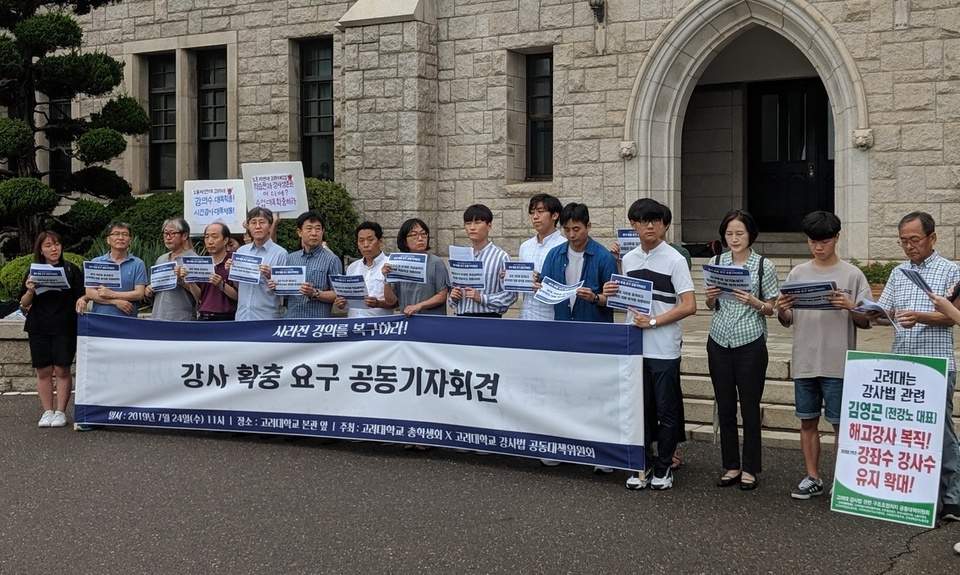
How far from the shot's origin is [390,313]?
30.0ft

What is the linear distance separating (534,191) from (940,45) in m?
5.38

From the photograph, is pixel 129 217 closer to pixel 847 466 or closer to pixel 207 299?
pixel 207 299

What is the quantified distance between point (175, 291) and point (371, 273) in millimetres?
1772

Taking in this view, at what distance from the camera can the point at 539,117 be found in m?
16.2

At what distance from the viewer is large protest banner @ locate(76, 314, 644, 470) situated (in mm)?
7633

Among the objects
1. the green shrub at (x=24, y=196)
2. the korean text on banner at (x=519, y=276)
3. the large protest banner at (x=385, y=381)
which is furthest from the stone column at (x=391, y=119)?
the korean text on banner at (x=519, y=276)

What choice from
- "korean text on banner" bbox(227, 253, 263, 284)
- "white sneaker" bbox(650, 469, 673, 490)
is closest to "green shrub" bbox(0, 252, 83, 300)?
"korean text on banner" bbox(227, 253, 263, 284)

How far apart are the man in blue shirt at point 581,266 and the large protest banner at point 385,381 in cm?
31

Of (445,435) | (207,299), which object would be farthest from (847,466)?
(207,299)

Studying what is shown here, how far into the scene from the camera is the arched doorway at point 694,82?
1374 cm

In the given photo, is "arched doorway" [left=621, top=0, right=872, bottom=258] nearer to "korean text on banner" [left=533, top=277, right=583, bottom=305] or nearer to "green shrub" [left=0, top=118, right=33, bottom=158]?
"korean text on banner" [left=533, top=277, right=583, bottom=305]

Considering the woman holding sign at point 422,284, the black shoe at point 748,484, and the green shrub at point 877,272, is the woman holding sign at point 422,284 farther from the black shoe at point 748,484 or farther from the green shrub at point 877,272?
the green shrub at point 877,272

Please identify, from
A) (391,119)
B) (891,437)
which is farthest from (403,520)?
(391,119)

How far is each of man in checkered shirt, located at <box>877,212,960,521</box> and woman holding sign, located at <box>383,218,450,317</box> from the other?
11.0ft
